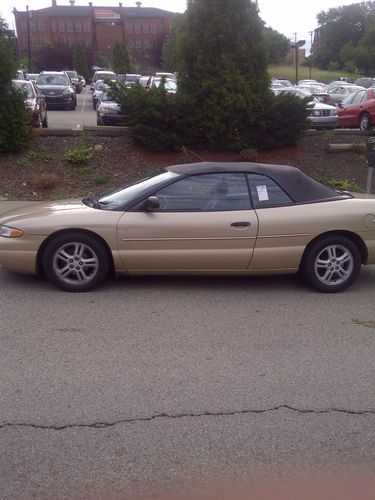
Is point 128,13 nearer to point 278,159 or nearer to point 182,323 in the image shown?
point 278,159

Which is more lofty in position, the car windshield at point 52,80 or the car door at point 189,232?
the car windshield at point 52,80

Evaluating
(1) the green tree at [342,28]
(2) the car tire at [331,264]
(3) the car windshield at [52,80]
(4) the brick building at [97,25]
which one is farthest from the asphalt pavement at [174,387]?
(1) the green tree at [342,28]

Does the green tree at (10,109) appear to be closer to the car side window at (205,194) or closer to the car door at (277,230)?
the car side window at (205,194)

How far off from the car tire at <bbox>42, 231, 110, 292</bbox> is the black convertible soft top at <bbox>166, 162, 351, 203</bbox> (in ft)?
4.19

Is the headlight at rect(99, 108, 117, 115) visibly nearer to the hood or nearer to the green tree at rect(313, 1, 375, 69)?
the hood

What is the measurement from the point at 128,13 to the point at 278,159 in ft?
314

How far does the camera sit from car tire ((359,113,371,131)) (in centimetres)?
1964

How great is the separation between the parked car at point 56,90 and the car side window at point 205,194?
2468cm

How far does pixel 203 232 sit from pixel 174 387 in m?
2.29

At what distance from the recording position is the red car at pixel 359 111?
771 inches

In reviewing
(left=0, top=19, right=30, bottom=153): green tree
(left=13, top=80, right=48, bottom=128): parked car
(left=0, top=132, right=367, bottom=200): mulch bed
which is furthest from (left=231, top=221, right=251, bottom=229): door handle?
(left=13, top=80, right=48, bottom=128): parked car

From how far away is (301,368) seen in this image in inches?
176

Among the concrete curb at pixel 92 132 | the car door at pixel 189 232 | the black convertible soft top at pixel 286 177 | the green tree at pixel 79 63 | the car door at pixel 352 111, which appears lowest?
the car door at pixel 189 232

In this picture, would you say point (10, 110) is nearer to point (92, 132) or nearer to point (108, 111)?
point (92, 132)
